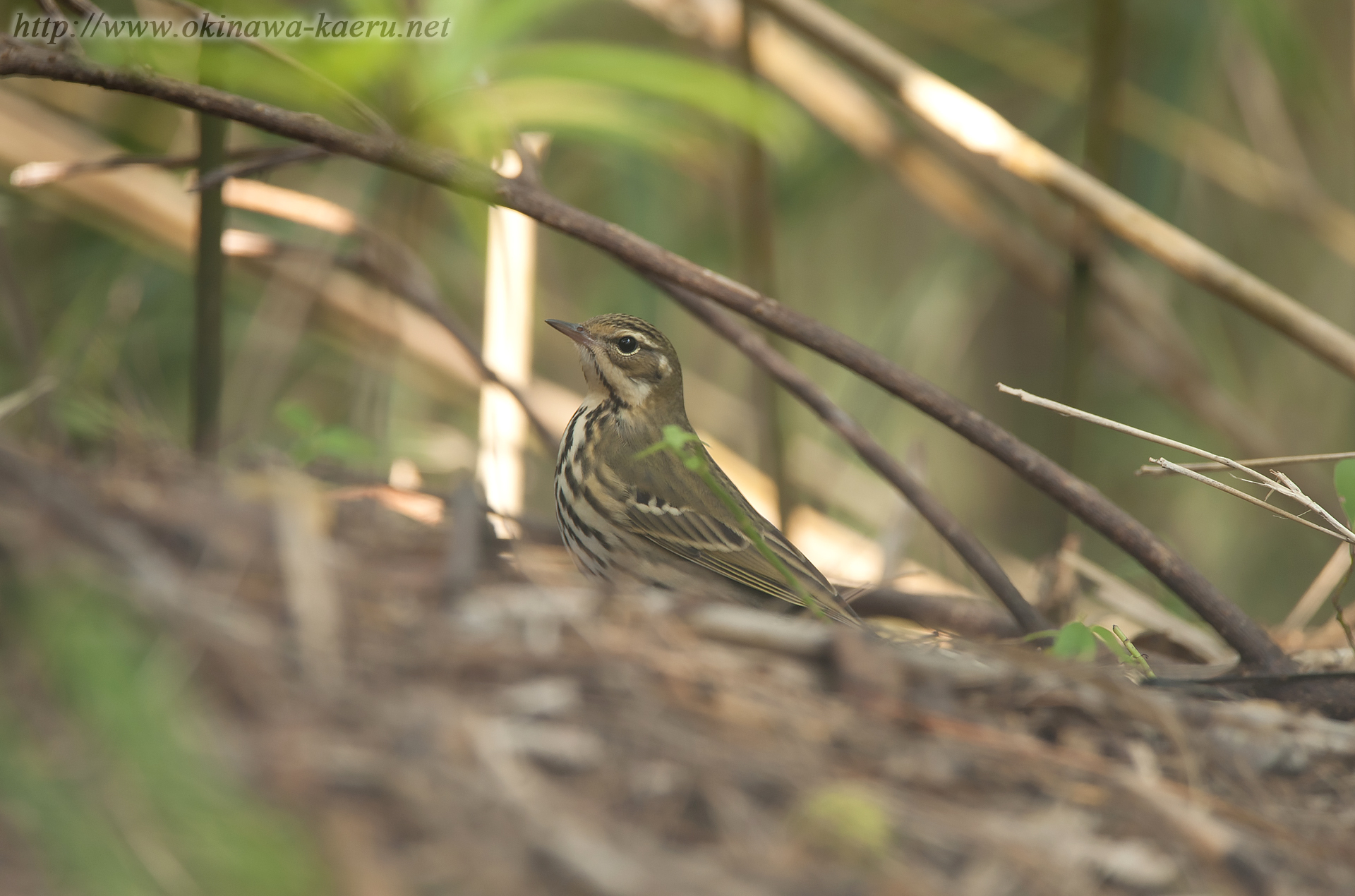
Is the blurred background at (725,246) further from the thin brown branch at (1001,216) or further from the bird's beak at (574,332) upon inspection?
the bird's beak at (574,332)

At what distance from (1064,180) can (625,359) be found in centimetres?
179

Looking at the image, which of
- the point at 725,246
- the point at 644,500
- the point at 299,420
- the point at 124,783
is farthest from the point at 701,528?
the point at 124,783

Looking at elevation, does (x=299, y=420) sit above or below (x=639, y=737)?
above

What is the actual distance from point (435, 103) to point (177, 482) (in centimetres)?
126

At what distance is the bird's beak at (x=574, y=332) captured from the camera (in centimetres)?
414

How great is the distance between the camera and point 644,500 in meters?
4.00

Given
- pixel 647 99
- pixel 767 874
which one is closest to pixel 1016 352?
pixel 647 99

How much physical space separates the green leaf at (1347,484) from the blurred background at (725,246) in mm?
1427

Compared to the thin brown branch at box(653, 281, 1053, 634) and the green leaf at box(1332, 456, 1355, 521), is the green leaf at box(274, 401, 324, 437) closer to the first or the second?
the thin brown branch at box(653, 281, 1053, 634)

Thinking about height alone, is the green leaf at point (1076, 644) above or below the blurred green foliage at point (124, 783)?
above

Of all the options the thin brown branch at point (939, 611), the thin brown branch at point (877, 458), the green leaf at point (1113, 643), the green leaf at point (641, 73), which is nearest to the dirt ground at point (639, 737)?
the green leaf at point (1113, 643)

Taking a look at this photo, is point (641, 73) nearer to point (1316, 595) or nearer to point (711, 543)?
point (711, 543)

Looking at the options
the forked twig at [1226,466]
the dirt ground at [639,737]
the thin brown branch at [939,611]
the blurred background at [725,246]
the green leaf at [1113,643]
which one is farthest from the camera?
the thin brown branch at [939,611]

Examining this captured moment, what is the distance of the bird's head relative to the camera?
427cm
